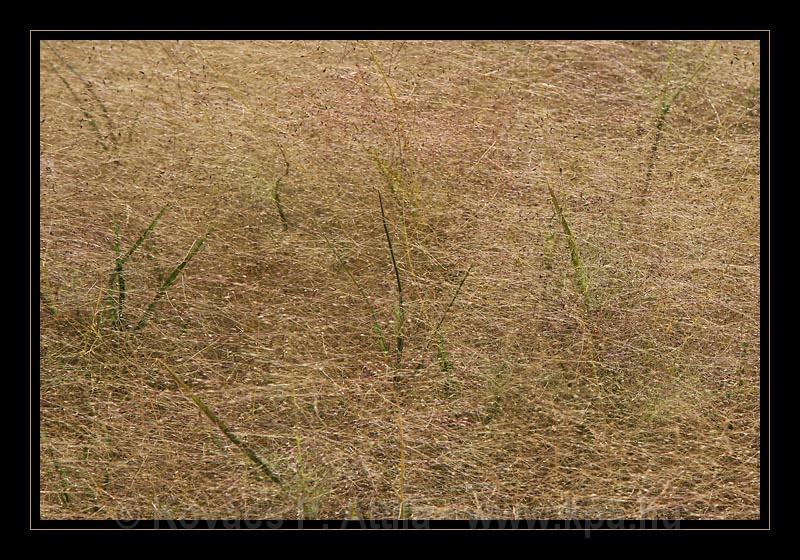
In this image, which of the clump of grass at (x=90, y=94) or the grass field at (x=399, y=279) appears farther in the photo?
the clump of grass at (x=90, y=94)

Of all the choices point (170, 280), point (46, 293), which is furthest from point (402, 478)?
point (46, 293)

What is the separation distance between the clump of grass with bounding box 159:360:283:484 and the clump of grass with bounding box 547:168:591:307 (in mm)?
1169

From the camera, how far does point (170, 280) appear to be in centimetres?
256

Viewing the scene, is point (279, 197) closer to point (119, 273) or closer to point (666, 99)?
point (119, 273)

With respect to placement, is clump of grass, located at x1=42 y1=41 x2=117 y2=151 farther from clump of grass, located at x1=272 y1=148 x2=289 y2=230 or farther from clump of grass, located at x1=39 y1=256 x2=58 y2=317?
clump of grass, located at x1=272 y1=148 x2=289 y2=230

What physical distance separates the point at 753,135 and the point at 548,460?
1318mm

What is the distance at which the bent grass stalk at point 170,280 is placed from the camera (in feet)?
8.39

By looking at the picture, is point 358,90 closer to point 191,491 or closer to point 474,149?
point 474,149

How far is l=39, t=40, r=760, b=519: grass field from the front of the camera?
2.50 m

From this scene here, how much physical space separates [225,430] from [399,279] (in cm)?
76

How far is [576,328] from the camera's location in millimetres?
2523

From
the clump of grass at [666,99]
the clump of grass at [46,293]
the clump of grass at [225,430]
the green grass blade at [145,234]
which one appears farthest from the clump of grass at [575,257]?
the clump of grass at [46,293]

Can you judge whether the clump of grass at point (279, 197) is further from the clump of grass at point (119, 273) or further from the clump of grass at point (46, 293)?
the clump of grass at point (46, 293)

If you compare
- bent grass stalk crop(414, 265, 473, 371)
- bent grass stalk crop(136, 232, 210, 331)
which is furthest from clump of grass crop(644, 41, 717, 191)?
bent grass stalk crop(136, 232, 210, 331)
